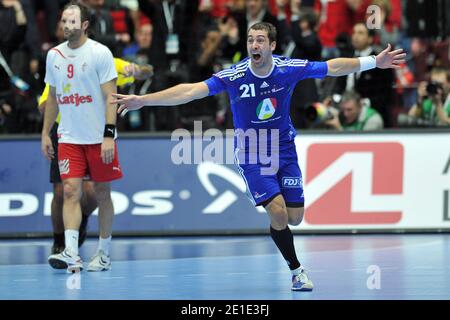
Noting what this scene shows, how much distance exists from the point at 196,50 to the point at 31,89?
2.39 m

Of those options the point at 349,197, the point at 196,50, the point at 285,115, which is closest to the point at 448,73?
the point at 349,197

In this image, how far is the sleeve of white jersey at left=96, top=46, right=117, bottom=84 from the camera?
10.9 meters

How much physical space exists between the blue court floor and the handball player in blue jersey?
2.11ft

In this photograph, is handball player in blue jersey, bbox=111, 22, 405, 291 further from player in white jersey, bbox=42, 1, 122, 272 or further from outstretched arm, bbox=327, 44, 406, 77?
player in white jersey, bbox=42, 1, 122, 272

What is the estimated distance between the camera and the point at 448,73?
15.0 meters

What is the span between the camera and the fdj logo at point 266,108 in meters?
9.76

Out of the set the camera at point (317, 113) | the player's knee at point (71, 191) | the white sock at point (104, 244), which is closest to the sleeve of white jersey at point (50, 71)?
the player's knee at point (71, 191)

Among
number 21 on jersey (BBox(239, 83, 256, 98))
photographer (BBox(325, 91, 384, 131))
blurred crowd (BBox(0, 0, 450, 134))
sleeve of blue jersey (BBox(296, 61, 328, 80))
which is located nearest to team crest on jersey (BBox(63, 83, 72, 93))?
number 21 on jersey (BBox(239, 83, 256, 98))

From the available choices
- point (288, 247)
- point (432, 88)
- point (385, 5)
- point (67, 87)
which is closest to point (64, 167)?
point (67, 87)

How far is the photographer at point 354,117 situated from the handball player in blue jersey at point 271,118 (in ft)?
14.7

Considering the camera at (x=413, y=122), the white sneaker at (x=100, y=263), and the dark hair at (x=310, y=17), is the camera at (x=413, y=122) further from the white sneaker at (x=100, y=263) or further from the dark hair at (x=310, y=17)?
the white sneaker at (x=100, y=263)

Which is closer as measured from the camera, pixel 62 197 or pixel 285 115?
pixel 285 115

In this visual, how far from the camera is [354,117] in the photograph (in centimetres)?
1445
